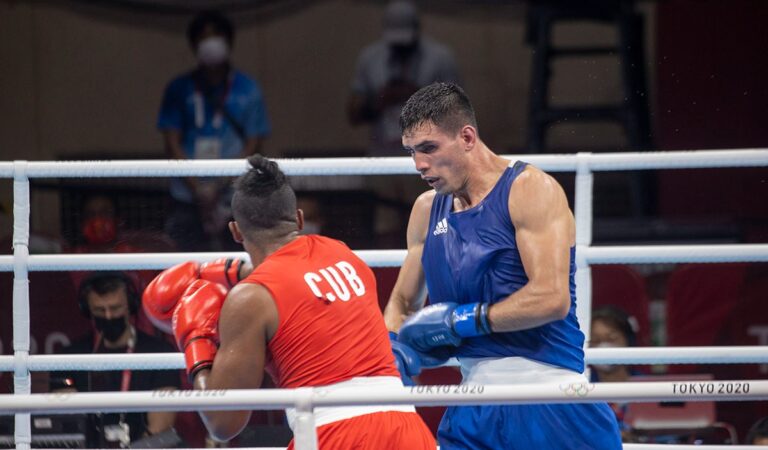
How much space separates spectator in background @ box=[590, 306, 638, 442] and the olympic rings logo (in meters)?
2.00

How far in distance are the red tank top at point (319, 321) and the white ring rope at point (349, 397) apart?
0.45m

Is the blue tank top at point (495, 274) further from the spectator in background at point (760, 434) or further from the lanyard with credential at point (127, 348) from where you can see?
the lanyard with credential at point (127, 348)

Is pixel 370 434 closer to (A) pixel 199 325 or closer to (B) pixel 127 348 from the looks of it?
(A) pixel 199 325

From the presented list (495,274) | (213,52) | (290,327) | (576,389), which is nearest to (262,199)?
(290,327)

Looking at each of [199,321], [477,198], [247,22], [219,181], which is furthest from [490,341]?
[247,22]

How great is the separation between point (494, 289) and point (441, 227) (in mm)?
246

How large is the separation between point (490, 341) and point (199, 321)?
76cm

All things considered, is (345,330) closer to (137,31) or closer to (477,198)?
(477,198)

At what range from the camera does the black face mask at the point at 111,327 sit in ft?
12.5

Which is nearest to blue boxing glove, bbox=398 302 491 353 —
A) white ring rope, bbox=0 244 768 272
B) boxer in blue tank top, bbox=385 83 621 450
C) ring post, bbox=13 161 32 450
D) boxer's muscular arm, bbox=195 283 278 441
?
boxer in blue tank top, bbox=385 83 621 450

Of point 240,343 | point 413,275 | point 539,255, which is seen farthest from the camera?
point 413,275

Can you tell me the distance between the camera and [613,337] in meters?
4.12

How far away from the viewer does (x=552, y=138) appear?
7.00m

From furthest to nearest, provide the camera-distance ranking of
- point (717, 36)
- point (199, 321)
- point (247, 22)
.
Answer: point (247, 22)
point (717, 36)
point (199, 321)
